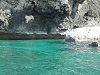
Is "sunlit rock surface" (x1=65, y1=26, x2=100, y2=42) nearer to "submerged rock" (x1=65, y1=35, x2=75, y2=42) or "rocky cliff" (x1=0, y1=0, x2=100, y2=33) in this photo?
"submerged rock" (x1=65, y1=35, x2=75, y2=42)

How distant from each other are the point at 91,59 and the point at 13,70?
6.37 meters

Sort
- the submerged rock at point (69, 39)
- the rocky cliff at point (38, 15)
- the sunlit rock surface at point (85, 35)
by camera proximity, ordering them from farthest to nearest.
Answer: the rocky cliff at point (38, 15), the submerged rock at point (69, 39), the sunlit rock surface at point (85, 35)

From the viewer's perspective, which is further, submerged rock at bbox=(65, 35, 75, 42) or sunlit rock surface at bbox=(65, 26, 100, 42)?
submerged rock at bbox=(65, 35, 75, 42)

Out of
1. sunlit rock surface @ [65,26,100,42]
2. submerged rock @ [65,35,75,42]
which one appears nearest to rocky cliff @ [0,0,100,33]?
sunlit rock surface @ [65,26,100,42]

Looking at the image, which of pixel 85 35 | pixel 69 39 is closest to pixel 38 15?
pixel 69 39

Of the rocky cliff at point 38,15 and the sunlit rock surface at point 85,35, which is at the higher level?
the rocky cliff at point 38,15

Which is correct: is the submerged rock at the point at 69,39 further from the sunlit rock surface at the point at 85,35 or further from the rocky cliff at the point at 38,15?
the rocky cliff at the point at 38,15

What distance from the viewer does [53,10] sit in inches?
1236

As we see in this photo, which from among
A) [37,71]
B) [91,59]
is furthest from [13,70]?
[91,59]

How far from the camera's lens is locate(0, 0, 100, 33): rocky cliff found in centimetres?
3134

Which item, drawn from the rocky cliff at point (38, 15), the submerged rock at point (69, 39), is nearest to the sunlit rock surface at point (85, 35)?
the submerged rock at point (69, 39)

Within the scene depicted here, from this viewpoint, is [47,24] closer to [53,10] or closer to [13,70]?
[53,10]

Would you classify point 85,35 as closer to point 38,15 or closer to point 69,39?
point 69,39

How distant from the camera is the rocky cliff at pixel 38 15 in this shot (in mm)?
31344
